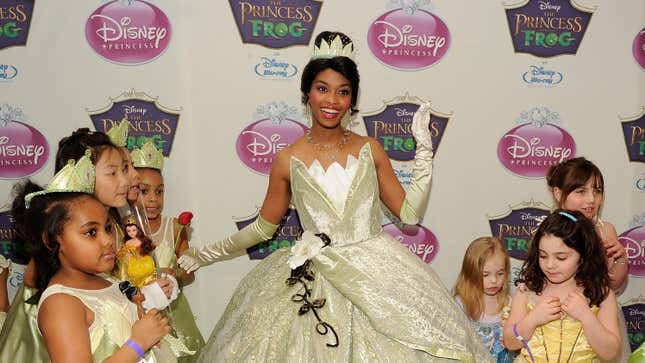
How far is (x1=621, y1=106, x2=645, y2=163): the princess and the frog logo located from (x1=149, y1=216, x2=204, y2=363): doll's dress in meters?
2.31

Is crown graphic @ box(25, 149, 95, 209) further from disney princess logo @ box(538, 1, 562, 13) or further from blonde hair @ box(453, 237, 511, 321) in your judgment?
disney princess logo @ box(538, 1, 562, 13)

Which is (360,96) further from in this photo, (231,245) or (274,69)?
(231,245)

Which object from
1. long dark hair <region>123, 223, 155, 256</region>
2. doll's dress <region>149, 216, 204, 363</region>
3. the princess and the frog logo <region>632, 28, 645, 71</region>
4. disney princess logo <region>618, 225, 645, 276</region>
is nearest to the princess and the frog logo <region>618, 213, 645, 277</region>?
disney princess logo <region>618, 225, 645, 276</region>

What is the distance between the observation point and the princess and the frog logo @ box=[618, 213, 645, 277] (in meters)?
3.52

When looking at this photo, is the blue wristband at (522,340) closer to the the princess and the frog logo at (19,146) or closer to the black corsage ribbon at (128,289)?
the black corsage ribbon at (128,289)

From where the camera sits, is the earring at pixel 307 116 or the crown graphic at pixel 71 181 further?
the earring at pixel 307 116

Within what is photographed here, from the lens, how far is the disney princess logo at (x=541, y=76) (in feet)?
11.2

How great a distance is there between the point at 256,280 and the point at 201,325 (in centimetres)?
101

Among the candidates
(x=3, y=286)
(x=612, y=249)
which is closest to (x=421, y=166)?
(x=612, y=249)

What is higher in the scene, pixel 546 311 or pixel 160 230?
pixel 546 311

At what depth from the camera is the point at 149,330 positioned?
193 cm

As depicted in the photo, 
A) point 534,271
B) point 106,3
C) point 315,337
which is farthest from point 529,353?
point 106,3

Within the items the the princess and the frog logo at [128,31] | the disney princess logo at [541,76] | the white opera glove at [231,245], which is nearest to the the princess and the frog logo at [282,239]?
the white opera glove at [231,245]

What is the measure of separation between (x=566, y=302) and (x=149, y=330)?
1366mm
